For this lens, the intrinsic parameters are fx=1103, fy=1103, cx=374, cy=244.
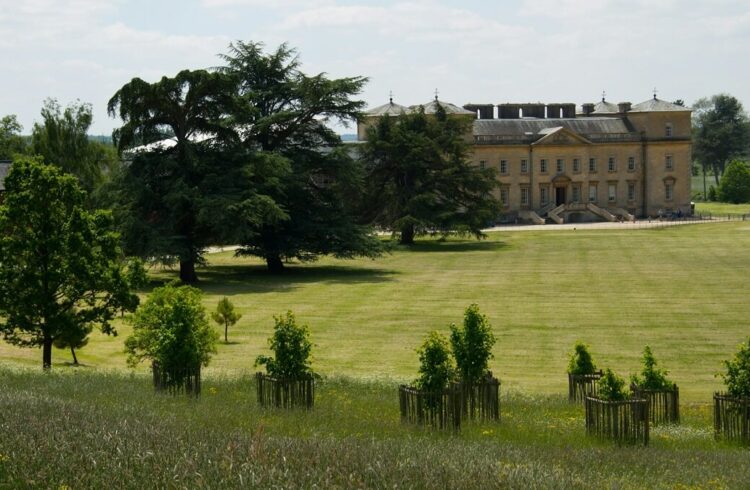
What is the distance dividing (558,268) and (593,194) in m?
49.1

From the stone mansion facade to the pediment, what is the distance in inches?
3.7

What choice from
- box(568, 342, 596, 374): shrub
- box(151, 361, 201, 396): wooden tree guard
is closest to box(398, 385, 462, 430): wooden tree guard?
box(151, 361, 201, 396): wooden tree guard

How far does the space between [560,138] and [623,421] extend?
292 feet

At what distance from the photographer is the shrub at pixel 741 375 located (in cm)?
1731

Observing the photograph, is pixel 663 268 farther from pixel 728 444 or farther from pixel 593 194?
pixel 593 194

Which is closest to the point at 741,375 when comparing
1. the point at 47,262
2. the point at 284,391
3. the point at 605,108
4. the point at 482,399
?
the point at 482,399

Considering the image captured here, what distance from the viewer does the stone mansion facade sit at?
102m

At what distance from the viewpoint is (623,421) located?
627 inches

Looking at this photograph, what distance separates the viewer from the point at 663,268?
5588cm

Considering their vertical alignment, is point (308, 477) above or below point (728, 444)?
above

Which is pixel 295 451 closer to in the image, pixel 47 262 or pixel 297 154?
pixel 47 262

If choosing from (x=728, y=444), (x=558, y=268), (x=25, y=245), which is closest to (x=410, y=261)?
(x=558, y=268)

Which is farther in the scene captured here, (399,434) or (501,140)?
(501,140)

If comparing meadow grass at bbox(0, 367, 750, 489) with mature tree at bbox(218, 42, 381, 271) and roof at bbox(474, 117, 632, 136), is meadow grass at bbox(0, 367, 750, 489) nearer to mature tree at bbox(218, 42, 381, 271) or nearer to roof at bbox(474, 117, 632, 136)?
mature tree at bbox(218, 42, 381, 271)
